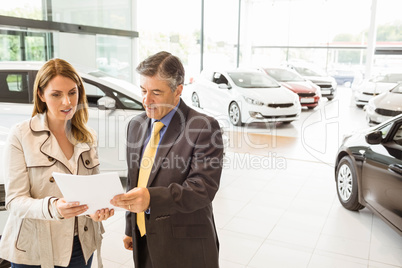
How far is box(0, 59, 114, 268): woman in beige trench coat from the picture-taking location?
150 centimetres

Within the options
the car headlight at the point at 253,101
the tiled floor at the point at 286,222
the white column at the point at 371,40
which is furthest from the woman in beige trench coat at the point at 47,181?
the white column at the point at 371,40

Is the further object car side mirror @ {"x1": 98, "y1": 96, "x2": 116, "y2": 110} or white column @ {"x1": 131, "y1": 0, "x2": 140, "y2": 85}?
white column @ {"x1": 131, "y1": 0, "x2": 140, "y2": 85}

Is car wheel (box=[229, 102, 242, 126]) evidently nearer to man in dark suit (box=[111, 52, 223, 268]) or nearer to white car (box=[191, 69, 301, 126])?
white car (box=[191, 69, 301, 126])

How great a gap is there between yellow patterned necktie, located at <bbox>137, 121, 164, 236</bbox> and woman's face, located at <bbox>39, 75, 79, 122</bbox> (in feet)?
1.25

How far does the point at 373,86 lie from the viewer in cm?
1098

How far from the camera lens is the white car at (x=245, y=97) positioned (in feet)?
27.8

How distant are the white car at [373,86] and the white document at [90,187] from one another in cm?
1092

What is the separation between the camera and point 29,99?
4.48m

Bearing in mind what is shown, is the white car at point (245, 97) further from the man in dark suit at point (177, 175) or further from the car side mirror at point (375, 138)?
the man in dark suit at point (177, 175)

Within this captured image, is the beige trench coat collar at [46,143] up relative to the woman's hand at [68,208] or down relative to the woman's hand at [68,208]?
up

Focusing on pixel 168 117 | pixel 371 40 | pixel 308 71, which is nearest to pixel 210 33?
pixel 308 71

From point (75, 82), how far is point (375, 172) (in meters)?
2.87

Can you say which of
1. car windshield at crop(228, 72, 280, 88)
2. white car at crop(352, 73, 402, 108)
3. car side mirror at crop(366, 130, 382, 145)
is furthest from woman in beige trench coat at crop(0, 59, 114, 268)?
white car at crop(352, 73, 402, 108)

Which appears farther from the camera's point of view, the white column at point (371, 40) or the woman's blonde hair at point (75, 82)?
the white column at point (371, 40)
